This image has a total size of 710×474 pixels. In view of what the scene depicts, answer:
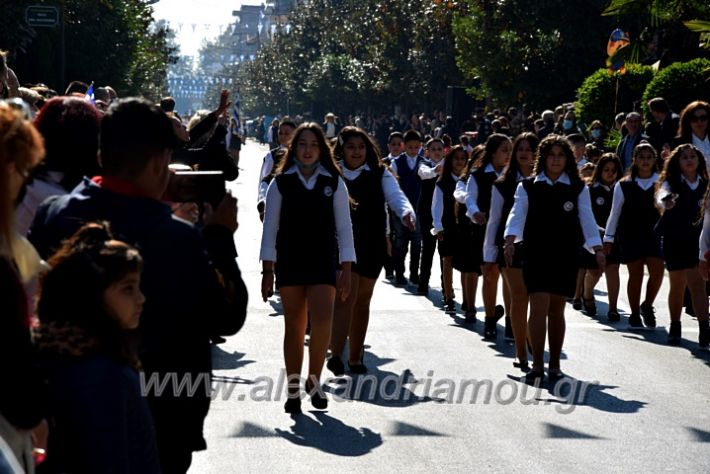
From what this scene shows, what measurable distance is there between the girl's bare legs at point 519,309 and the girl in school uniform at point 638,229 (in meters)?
2.63

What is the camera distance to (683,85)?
22.1m

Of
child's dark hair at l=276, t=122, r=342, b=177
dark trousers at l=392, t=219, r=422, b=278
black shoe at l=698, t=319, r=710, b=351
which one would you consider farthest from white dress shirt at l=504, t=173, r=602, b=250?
dark trousers at l=392, t=219, r=422, b=278

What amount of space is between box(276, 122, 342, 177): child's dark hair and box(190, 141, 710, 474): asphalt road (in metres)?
1.53

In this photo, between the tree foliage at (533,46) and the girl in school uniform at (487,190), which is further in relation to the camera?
the tree foliage at (533,46)

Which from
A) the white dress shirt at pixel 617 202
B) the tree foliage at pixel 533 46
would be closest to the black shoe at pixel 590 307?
the white dress shirt at pixel 617 202

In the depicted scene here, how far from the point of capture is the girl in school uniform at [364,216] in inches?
416

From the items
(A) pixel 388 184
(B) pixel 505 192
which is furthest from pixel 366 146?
(B) pixel 505 192

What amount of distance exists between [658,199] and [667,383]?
2.61 meters

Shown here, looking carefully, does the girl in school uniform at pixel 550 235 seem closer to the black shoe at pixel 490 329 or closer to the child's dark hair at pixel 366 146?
the child's dark hair at pixel 366 146

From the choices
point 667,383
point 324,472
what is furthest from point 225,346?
point 324,472

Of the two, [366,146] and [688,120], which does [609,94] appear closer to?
[688,120]

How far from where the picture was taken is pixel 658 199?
490 inches

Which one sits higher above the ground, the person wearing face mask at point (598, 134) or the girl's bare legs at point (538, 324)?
the person wearing face mask at point (598, 134)

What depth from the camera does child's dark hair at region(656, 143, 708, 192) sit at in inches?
484
